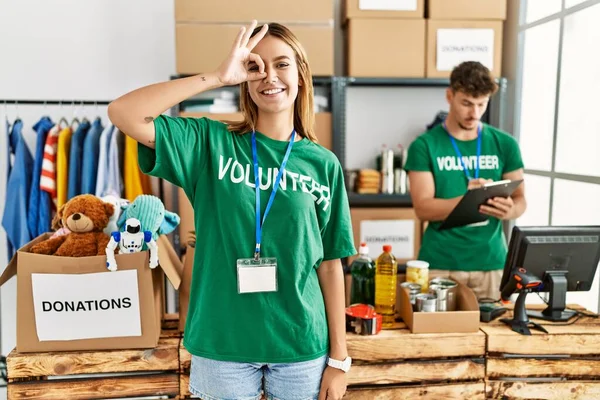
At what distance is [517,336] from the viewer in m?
1.67

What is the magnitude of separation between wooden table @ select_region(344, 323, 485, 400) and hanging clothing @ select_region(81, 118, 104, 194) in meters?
1.85

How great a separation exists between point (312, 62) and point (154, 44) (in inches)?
41.6

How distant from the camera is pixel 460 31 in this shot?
2.96 meters

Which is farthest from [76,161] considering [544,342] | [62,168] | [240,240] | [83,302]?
[544,342]

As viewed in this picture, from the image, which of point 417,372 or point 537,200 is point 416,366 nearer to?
point 417,372

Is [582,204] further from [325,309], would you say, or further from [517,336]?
[325,309]

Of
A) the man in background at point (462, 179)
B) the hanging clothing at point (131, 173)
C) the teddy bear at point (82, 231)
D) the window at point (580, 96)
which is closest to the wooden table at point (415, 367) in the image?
the teddy bear at point (82, 231)

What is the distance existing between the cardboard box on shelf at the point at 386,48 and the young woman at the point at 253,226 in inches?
71.3

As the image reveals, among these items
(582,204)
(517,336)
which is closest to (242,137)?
(517,336)

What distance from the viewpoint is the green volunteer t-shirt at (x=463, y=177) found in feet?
7.20

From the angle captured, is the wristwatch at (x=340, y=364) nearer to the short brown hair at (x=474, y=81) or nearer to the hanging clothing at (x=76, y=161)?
the short brown hair at (x=474, y=81)

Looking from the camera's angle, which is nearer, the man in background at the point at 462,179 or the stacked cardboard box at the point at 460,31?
the man in background at the point at 462,179

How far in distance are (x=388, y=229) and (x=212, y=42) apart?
1.44 metres

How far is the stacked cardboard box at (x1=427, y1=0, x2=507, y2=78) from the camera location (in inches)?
115
